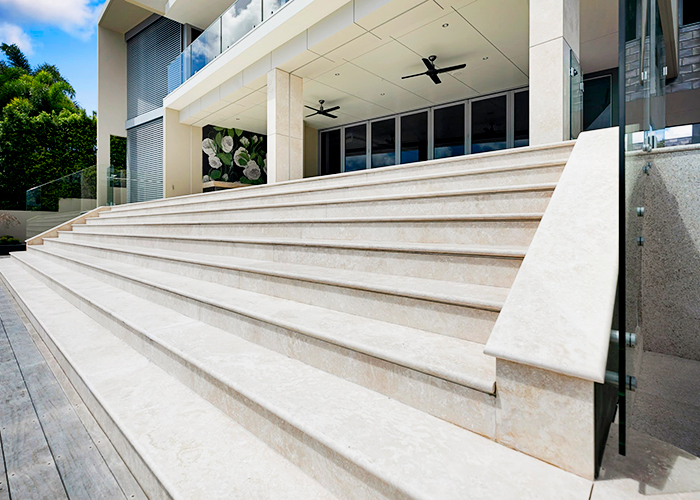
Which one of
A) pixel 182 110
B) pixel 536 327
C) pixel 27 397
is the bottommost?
pixel 27 397

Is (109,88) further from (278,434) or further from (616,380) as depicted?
(616,380)

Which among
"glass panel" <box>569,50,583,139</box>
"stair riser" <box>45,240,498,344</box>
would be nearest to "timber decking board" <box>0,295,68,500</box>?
"stair riser" <box>45,240,498,344</box>

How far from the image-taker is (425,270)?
2.07 m

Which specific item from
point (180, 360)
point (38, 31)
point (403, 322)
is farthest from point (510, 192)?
point (38, 31)

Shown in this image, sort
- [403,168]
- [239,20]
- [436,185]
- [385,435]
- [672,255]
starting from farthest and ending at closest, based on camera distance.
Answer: [239,20]
[403,168]
[436,185]
[672,255]
[385,435]

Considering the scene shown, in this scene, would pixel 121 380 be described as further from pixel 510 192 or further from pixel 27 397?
pixel 510 192

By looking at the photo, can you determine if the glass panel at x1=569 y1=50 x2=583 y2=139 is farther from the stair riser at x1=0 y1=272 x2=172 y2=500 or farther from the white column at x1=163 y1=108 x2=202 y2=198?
the white column at x1=163 y1=108 x2=202 y2=198

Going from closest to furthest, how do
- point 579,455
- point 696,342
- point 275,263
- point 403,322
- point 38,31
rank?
point 579,455 < point 403,322 < point 696,342 < point 275,263 < point 38,31

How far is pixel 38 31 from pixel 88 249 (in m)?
159

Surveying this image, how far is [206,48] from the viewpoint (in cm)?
880

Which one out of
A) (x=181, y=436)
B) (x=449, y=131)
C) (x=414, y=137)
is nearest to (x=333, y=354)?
(x=181, y=436)

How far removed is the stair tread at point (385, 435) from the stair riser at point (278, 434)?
4 cm

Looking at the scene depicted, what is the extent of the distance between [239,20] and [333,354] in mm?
8435

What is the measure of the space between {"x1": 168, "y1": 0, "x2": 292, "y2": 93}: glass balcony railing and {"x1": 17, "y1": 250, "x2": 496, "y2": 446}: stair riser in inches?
257
